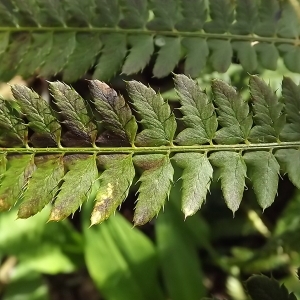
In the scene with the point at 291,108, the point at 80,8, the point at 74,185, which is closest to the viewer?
the point at 74,185

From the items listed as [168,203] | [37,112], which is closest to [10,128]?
[37,112]

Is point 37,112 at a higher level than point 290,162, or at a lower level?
higher

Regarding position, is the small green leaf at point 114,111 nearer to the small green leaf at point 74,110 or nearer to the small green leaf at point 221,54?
the small green leaf at point 74,110

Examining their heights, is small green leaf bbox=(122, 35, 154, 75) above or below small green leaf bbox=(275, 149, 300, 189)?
above

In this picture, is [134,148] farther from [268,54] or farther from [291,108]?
[268,54]

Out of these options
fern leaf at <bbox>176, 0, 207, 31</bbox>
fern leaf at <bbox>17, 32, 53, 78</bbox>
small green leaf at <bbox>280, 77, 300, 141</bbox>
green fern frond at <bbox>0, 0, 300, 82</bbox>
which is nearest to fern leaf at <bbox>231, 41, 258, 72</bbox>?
green fern frond at <bbox>0, 0, 300, 82</bbox>

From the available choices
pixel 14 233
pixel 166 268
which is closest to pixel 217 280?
pixel 166 268

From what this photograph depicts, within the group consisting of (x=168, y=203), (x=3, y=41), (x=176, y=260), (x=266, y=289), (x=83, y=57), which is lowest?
(x=176, y=260)

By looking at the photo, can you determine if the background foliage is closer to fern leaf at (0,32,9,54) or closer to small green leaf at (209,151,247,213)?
fern leaf at (0,32,9,54)
